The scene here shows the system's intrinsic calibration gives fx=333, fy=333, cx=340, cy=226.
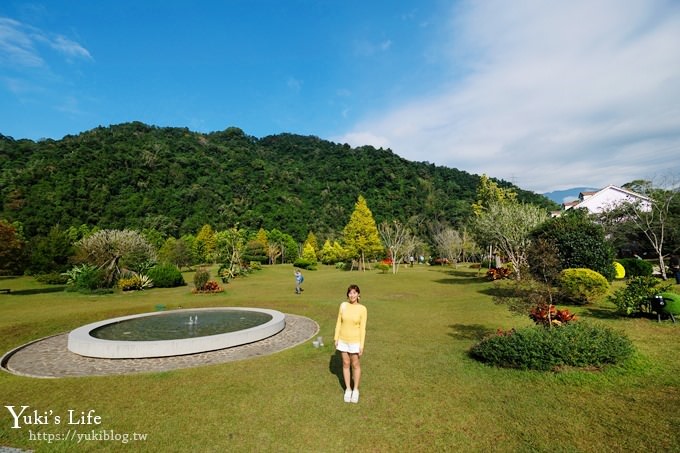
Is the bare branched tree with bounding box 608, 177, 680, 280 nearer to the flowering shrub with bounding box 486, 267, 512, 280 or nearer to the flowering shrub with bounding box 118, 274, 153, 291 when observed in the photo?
the flowering shrub with bounding box 486, 267, 512, 280

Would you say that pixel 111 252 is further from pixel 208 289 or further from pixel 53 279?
pixel 208 289

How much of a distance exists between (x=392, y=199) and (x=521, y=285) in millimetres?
83427

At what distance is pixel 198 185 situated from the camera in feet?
264

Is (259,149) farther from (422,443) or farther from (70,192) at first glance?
(422,443)

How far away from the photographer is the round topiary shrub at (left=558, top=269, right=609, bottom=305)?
14.7m

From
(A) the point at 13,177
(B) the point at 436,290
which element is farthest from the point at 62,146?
(B) the point at 436,290

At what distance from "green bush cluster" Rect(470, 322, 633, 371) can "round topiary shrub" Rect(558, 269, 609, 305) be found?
790 cm

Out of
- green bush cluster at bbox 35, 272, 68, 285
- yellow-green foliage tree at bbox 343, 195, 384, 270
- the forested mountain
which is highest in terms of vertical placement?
the forested mountain

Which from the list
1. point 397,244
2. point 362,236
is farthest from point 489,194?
point 362,236

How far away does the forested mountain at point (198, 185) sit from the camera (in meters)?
60.5

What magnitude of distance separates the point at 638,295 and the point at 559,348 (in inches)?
294

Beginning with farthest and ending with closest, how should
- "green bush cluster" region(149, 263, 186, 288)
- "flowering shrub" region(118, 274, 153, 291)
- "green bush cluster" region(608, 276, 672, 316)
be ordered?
1. "green bush cluster" region(149, 263, 186, 288)
2. "flowering shrub" region(118, 274, 153, 291)
3. "green bush cluster" region(608, 276, 672, 316)

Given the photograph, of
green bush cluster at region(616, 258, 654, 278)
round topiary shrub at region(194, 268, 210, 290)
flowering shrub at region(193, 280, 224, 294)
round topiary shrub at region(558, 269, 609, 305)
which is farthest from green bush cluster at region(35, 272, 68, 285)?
green bush cluster at region(616, 258, 654, 278)

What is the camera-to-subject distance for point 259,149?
122750mm
